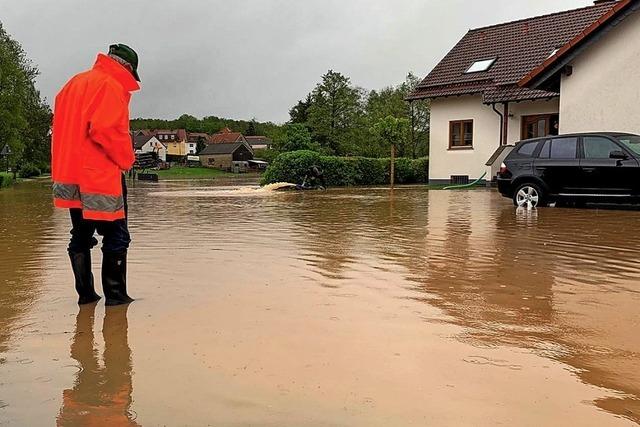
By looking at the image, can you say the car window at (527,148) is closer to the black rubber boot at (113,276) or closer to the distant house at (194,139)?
the black rubber boot at (113,276)

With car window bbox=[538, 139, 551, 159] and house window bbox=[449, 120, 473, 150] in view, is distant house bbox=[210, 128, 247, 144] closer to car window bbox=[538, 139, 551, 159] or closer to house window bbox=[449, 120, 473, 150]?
house window bbox=[449, 120, 473, 150]

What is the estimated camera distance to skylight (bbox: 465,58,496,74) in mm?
27566

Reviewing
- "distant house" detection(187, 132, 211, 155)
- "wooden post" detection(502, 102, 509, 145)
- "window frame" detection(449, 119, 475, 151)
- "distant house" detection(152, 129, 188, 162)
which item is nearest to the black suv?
"wooden post" detection(502, 102, 509, 145)

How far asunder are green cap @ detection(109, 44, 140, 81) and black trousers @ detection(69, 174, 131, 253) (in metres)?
0.83

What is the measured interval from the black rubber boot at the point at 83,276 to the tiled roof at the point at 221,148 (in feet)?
383

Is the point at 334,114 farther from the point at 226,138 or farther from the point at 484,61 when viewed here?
the point at 226,138

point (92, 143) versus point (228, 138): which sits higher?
point (228, 138)

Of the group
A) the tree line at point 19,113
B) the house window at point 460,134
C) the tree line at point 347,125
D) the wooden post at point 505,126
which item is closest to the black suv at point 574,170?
the wooden post at point 505,126

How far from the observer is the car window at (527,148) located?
13992 mm

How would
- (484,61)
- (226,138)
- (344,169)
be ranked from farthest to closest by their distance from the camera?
(226,138) < (344,169) < (484,61)

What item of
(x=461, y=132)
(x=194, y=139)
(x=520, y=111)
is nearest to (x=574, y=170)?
(x=520, y=111)

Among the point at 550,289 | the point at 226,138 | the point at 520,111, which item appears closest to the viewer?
the point at 550,289

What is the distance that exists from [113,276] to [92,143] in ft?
3.31

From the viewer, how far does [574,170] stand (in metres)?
13.2
